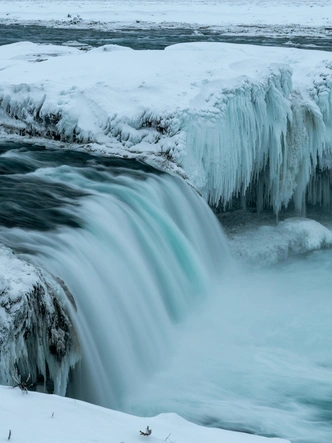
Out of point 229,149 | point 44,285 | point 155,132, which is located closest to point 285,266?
point 229,149

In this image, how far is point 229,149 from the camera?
340 inches

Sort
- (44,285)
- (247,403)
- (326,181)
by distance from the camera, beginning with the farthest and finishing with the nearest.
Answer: (326,181)
(247,403)
(44,285)

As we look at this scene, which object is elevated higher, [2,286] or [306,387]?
[2,286]

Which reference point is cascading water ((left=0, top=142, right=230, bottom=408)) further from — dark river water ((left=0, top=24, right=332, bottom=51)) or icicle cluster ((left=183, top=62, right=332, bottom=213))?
dark river water ((left=0, top=24, right=332, bottom=51))

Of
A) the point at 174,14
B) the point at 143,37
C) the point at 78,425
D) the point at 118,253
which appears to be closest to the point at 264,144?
the point at 118,253

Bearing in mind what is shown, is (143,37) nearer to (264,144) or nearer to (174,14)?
(174,14)

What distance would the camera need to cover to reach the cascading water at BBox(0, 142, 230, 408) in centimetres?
Result: 539

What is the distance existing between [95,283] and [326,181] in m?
5.64

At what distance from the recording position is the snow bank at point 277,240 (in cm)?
882

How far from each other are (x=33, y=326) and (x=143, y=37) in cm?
1834

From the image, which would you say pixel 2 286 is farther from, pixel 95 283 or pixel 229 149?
pixel 229 149

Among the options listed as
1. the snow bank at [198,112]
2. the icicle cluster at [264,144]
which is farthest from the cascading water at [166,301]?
the icicle cluster at [264,144]

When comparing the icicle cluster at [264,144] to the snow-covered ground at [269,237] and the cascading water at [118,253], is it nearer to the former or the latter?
the snow-covered ground at [269,237]

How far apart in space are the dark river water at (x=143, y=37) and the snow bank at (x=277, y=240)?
9.43 m
